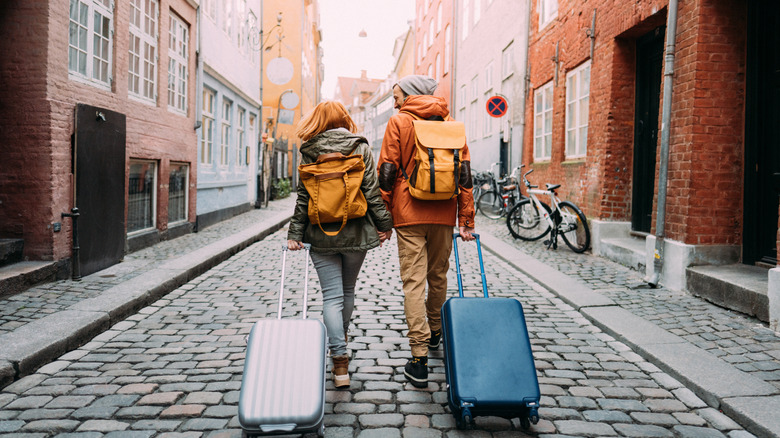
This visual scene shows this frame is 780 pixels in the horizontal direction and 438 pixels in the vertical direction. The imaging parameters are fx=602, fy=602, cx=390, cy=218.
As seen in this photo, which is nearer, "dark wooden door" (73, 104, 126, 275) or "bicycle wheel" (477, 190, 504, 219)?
"dark wooden door" (73, 104, 126, 275)

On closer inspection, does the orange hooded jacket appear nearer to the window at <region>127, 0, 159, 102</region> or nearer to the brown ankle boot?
the brown ankle boot

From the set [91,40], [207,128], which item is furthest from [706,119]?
[207,128]

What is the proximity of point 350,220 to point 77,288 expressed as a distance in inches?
151

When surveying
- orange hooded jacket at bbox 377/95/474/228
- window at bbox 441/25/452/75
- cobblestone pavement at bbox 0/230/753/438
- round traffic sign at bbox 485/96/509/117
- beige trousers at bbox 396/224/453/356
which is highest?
window at bbox 441/25/452/75

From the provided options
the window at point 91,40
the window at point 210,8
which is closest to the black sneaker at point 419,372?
the window at point 91,40

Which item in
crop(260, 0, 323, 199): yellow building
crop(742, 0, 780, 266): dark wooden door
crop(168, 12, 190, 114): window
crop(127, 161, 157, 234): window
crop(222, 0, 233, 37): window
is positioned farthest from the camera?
crop(260, 0, 323, 199): yellow building

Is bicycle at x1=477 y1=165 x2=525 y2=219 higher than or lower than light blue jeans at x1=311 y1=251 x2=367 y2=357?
higher

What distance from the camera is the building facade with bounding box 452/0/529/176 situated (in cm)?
1395

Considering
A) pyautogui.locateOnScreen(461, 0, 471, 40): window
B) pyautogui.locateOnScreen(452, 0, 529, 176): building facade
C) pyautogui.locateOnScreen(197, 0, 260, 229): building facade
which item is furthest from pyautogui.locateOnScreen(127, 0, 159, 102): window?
pyautogui.locateOnScreen(461, 0, 471, 40): window

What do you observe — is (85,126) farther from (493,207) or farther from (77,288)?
(493,207)

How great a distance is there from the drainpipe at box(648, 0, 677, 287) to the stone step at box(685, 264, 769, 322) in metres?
0.43

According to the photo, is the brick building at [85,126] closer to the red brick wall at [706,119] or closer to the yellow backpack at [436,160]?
the yellow backpack at [436,160]

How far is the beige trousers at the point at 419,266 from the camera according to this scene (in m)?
3.50

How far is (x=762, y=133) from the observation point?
5734 mm
